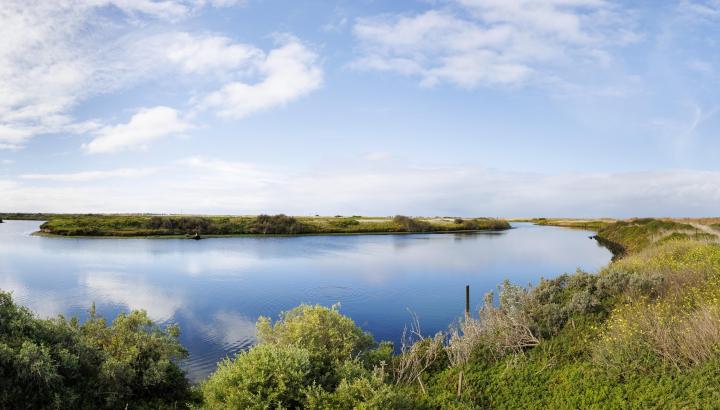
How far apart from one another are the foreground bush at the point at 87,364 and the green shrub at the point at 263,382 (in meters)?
2.06

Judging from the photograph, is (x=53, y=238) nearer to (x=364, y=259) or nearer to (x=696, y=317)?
(x=364, y=259)

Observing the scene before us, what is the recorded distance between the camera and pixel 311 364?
8602mm

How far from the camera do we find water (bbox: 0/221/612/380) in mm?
20453

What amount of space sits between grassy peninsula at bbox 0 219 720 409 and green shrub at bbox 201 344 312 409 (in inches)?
1.0

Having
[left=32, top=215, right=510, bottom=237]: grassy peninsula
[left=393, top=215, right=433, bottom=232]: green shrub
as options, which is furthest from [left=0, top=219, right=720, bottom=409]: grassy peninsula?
[left=393, top=215, right=433, bottom=232]: green shrub

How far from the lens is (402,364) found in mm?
10625

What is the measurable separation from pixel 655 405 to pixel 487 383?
334 cm

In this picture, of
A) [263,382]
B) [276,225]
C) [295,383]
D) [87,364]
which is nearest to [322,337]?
[295,383]

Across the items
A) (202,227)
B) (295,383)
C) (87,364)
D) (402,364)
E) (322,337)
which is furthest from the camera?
(202,227)

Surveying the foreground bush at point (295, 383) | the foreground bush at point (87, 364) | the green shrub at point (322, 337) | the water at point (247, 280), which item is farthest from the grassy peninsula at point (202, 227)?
the foreground bush at point (295, 383)

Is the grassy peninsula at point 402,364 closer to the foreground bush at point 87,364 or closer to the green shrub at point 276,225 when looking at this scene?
the foreground bush at point 87,364

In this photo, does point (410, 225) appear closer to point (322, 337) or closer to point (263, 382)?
point (322, 337)

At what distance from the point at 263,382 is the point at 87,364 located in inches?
153

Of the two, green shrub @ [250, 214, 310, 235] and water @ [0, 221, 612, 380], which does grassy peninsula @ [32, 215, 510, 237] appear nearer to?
green shrub @ [250, 214, 310, 235]
